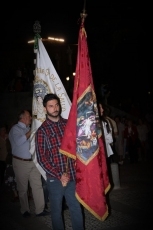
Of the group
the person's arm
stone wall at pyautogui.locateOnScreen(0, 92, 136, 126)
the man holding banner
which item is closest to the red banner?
the man holding banner

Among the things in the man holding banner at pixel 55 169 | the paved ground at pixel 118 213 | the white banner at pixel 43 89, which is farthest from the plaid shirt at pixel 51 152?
the paved ground at pixel 118 213

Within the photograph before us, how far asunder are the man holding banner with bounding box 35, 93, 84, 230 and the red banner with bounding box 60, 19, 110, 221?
0.11 metres

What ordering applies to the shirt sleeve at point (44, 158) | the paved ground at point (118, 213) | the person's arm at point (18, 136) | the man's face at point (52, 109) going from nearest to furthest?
the shirt sleeve at point (44, 158) → the man's face at point (52, 109) → the paved ground at point (118, 213) → the person's arm at point (18, 136)

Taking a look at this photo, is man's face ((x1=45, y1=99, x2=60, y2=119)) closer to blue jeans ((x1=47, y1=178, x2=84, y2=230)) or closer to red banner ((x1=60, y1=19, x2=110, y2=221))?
red banner ((x1=60, y1=19, x2=110, y2=221))

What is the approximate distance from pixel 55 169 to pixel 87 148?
0.47 metres

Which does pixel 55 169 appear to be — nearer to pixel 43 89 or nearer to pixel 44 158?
pixel 44 158

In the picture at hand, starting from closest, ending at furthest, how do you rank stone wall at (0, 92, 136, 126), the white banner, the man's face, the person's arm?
the man's face
the white banner
the person's arm
stone wall at (0, 92, 136, 126)

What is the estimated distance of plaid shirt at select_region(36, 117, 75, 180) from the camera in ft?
12.9

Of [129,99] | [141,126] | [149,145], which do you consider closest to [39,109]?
[141,126]

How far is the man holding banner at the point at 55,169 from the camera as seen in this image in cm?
393

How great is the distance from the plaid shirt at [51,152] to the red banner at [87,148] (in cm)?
12

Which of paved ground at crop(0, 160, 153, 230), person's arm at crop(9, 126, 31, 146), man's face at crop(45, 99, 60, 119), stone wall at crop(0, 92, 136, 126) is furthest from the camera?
stone wall at crop(0, 92, 136, 126)

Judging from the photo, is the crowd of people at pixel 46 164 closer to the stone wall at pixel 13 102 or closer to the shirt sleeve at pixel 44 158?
the shirt sleeve at pixel 44 158

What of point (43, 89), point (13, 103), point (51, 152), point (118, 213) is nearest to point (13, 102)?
point (13, 103)
